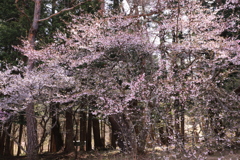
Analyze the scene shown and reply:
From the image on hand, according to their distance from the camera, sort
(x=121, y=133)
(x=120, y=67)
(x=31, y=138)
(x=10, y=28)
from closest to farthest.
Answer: (x=121, y=133) < (x=31, y=138) < (x=120, y=67) < (x=10, y=28)

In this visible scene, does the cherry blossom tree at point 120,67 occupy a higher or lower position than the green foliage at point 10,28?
lower

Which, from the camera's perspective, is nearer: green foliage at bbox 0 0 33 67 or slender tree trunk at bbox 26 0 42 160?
slender tree trunk at bbox 26 0 42 160

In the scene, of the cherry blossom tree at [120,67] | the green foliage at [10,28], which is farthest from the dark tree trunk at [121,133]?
the green foliage at [10,28]

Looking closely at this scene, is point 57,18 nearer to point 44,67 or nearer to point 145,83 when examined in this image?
point 44,67

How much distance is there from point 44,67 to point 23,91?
1880mm

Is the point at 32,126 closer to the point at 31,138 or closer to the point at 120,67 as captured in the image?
the point at 31,138

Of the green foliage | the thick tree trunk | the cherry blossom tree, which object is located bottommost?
the thick tree trunk

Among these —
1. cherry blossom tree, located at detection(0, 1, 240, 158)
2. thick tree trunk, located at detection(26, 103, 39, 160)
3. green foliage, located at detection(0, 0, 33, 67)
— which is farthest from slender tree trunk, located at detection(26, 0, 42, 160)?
cherry blossom tree, located at detection(0, 1, 240, 158)

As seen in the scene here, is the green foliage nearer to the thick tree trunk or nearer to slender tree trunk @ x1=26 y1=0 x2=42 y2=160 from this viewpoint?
slender tree trunk @ x1=26 y1=0 x2=42 y2=160

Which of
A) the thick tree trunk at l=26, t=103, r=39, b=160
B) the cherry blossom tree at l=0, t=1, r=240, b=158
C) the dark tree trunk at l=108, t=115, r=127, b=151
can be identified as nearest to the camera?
the dark tree trunk at l=108, t=115, r=127, b=151

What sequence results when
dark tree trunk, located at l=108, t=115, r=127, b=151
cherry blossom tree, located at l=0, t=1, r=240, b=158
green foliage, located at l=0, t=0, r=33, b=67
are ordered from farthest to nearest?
green foliage, located at l=0, t=0, r=33, b=67, cherry blossom tree, located at l=0, t=1, r=240, b=158, dark tree trunk, located at l=108, t=115, r=127, b=151

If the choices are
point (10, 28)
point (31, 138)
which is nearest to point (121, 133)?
point (31, 138)

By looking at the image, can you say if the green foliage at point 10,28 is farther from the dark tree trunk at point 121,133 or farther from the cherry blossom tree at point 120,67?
the dark tree trunk at point 121,133

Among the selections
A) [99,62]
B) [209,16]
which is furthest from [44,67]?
[209,16]
